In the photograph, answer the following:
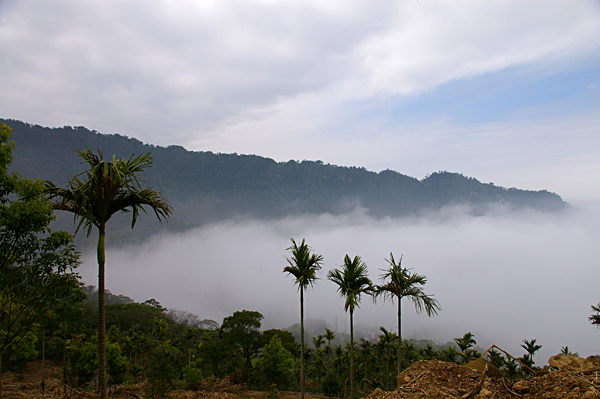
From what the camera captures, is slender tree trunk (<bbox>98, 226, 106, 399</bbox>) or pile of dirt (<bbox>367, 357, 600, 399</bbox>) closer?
pile of dirt (<bbox>367, 357, 600, 399</bbox>)

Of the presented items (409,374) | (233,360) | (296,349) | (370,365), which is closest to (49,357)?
(233,360)

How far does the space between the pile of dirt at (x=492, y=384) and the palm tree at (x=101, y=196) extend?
18.8ft

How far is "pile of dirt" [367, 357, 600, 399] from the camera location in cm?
493

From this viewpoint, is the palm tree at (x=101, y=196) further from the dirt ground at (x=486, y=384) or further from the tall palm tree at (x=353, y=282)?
the tall palm tree at (x=353, y=282)

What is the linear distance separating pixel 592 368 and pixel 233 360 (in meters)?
41.5

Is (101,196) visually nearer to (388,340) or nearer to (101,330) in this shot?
(101,330)

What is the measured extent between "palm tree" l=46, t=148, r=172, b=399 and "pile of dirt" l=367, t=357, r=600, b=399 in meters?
5.72

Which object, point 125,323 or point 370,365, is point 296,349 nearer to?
point 370,365

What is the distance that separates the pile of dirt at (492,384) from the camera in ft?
16.2

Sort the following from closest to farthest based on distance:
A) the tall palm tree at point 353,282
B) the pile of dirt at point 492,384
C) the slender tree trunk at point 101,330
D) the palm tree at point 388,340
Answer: the pile of dirt at point 492,384 → the slender tree trunk at point 101,330 → the tall palm tree at point 353,282 → the palm tree at point 388,340

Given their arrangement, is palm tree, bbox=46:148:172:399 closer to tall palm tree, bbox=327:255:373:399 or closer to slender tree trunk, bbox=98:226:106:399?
slender tree trunk, bbox=98:226:106:399

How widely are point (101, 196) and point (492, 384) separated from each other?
8.15 m

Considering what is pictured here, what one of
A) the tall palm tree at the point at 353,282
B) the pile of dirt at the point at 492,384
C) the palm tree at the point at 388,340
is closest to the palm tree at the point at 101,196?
the pile of dirt at the point at 492,384

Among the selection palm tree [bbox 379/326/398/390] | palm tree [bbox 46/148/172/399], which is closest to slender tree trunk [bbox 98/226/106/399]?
palm tree [bbox 46/148/172/399]
